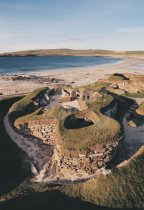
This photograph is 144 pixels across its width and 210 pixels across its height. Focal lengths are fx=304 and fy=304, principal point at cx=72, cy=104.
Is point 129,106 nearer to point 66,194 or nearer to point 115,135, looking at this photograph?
point 115,135

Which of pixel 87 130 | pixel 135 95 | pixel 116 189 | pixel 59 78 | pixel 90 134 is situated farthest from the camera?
pixel 59 78

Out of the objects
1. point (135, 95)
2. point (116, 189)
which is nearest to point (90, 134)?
point (116, 189)

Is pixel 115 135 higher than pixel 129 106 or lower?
higher

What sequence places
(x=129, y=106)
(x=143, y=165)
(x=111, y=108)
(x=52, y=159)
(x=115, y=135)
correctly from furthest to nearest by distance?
(x=129, y=106) → (x=111, y=108) → (x=52, y=159) → (x=115, y=135) → (x=143, y=165)

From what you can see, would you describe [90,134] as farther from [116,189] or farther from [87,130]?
[116,189]

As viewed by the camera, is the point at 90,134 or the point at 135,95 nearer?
the point at 90,134

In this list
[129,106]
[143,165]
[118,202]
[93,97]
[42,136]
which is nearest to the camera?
[118,202]

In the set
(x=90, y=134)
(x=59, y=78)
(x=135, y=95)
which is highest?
(x=90, y=134)

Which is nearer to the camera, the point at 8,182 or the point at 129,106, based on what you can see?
the point at 8,182

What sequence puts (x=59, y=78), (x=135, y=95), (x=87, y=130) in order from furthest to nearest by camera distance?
(x=59, y=78) → (x=135, y=95) → (x=87, y=130)

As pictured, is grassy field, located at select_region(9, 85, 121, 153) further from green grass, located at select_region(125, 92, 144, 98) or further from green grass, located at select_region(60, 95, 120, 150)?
green grass, located at select_region(125, 92, 144, 98)

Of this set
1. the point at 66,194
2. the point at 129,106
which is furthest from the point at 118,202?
the point at 129,106
